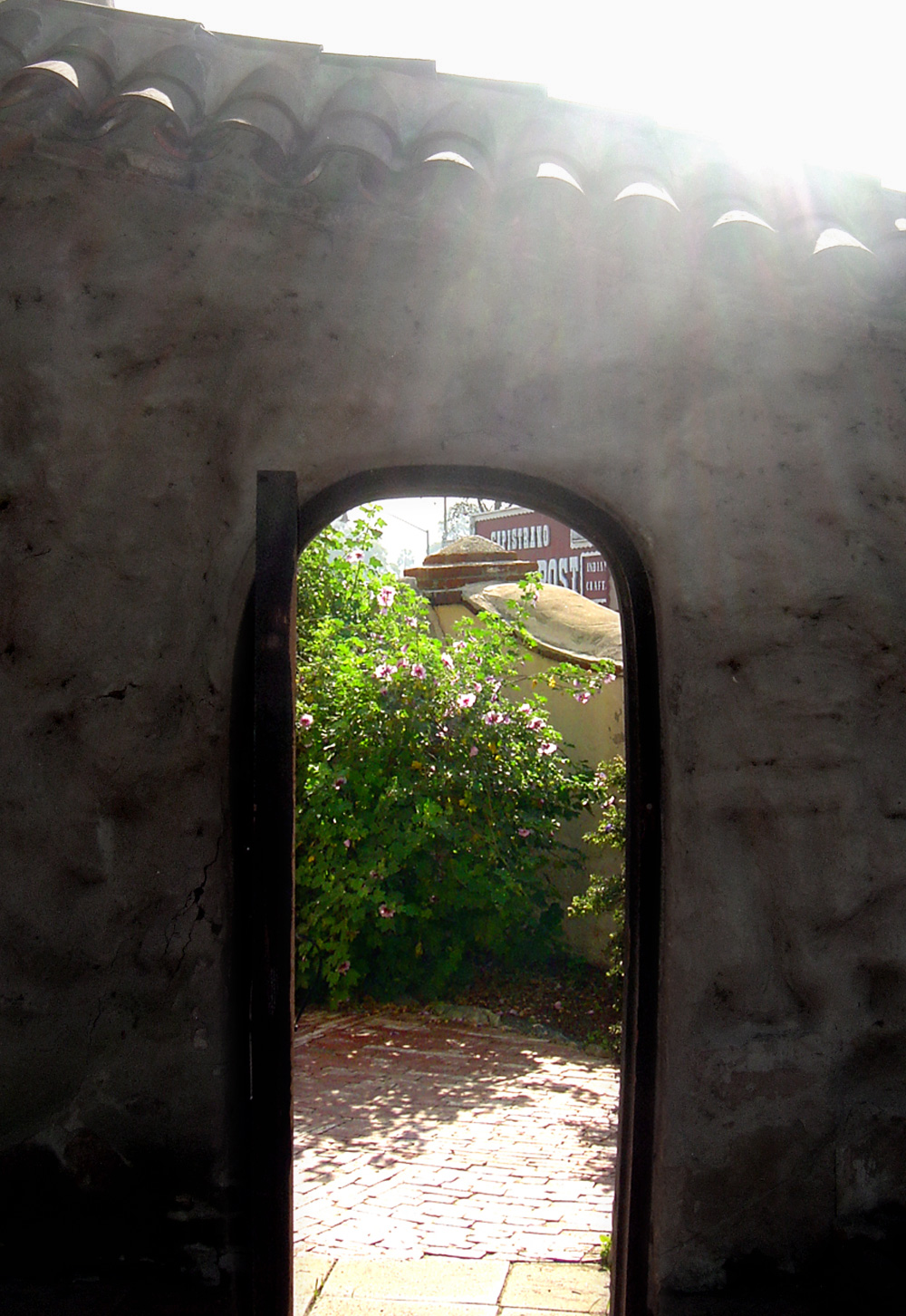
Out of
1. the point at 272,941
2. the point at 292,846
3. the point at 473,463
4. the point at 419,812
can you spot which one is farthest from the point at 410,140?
the point at 419,812

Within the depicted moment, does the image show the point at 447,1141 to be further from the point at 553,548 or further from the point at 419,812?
the point at 553,548

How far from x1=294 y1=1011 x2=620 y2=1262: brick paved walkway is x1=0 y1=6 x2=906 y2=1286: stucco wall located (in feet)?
5.29

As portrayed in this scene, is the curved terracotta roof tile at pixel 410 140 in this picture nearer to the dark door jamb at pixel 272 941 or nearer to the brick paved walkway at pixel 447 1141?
the dark door jamb at pixel 272 941

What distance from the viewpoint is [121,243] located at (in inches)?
124

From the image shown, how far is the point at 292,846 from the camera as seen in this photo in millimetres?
2953

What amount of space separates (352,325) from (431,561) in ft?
24.5

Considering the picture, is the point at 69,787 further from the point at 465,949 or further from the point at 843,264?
the point at 465,949

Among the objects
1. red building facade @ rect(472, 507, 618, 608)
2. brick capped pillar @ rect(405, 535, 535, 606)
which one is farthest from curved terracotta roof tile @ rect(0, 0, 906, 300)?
red building facade @ rect(472, 507, 618, 608)

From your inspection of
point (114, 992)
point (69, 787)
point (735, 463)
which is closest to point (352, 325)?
point (735, 463)

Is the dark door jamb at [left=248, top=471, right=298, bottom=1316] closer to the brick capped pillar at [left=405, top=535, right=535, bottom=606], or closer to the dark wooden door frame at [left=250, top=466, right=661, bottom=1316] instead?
the dark wooden door frame at [left=250, top=466, right=661, bottom=1316]

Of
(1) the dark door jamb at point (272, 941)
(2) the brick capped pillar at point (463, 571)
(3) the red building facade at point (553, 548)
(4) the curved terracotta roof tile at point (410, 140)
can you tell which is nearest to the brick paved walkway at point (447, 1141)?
(1) the dark door jamb at point (272, 941)

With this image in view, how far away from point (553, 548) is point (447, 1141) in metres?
23.3

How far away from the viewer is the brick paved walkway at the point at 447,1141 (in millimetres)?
4504

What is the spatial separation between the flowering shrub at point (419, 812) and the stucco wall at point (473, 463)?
Answer: 4369 mm
